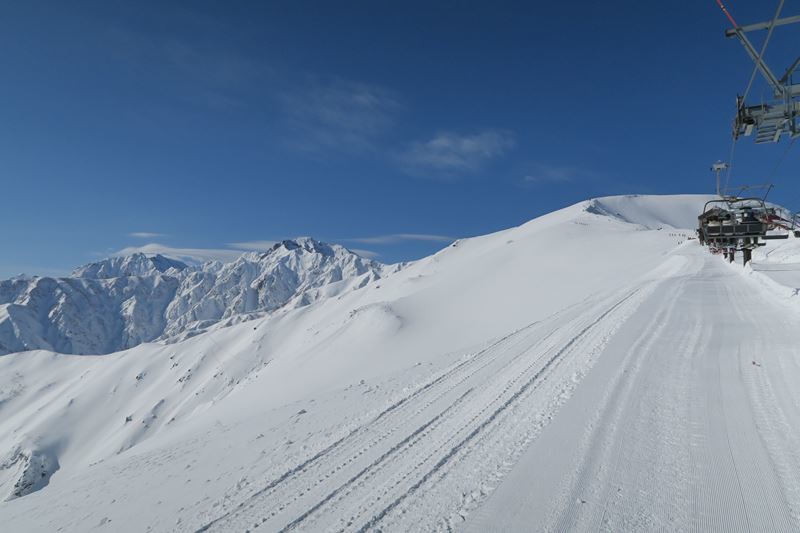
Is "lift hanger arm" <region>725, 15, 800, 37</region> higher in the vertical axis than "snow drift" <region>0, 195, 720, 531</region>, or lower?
higher

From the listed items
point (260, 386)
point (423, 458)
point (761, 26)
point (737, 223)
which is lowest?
point (260, 386)

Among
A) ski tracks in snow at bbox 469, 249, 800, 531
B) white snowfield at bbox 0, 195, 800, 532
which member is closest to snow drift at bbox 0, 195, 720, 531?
white snowfield at bbox 0, 195, 800, 532

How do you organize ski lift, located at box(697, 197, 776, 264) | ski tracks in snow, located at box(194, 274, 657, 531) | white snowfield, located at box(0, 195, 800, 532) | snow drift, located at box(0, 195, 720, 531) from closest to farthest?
white snowfield, located at box(0, 195, 800, 532) → ski tracks in snow, located at box(194, 274, 657, 531) → snow drift, located at box(0, 195, 720, 531) → ski lift, located at box(697, 197, 776, 264)

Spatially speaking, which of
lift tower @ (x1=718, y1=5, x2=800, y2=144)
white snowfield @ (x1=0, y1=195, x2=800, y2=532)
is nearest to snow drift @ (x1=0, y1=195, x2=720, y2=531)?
white snowfield @ (x1=0, y1=195, x2=800, y2=532)

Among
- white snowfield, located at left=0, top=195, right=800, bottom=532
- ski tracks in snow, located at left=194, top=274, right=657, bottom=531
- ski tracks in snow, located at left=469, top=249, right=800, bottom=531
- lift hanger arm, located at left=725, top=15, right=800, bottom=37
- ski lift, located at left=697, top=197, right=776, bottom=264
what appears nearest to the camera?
ski tracks in snow, located at left=469, top=249, right=800, bottom=531

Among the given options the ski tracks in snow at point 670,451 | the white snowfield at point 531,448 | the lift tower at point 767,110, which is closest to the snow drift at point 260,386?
the white snowfield at point 531,448

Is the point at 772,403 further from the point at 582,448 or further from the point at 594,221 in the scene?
the point at 594,221

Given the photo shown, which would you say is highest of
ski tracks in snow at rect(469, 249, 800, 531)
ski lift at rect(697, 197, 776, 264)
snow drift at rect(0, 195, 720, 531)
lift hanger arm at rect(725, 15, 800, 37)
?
lift hanger arm at rect(725, 15, 800, 37)

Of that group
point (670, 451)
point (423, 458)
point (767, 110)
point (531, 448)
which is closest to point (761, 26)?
point (767, 110)

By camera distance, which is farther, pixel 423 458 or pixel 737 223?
pixel 737 223

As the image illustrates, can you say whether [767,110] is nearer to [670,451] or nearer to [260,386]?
[670,451]

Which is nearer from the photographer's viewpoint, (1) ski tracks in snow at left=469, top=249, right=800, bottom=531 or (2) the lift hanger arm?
(1) ski tracks in snow at left=469, top=249, right=800, bottom=531

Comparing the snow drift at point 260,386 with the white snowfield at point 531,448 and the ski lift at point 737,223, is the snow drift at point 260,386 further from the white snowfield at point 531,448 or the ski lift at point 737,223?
the ski lift at point 737,223

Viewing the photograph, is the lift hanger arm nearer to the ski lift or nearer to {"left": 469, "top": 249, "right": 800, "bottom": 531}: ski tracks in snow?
{"left": 469, "top": 249, "right": 800, "bottom": 531}: ski tracks in snow
